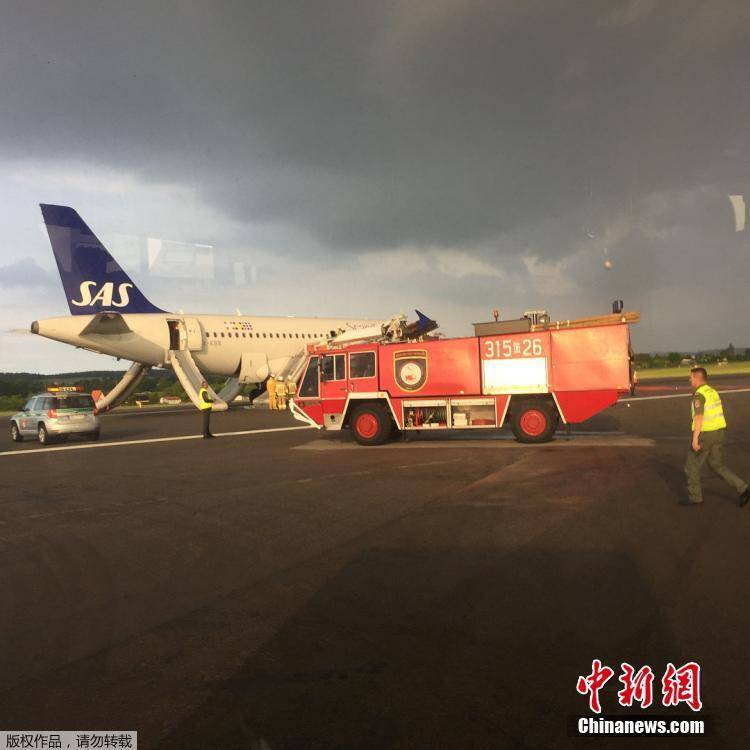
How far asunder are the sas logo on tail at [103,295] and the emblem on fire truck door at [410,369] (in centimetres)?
1967

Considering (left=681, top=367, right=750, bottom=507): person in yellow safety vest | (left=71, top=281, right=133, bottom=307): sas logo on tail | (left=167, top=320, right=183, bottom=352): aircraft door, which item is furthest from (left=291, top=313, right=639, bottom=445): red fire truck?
(left=71, top=281, right=133, bottom=307): sas logo on tail

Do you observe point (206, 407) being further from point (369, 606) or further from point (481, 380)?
point (369, 606)

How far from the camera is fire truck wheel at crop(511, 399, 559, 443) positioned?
1527cm

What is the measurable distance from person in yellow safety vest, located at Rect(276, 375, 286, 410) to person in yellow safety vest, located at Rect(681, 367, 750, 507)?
2446 centimetres

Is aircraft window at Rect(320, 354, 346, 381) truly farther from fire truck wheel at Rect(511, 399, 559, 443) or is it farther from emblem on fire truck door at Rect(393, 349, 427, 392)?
fire truck wheel at Rect(511, 399, 559, 443)

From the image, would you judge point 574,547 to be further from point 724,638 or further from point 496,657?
point 496,657

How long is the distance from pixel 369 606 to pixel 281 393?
2696 cm

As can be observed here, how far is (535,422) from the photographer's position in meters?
15.4

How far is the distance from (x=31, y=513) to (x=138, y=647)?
6158 millimetres

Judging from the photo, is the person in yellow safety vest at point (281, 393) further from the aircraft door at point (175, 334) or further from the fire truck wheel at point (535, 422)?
the fire truck wheel at point (535, 422)

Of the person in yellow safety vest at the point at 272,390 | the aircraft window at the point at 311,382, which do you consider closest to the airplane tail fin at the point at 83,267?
the person in yellow safety vest at the point at 272,390

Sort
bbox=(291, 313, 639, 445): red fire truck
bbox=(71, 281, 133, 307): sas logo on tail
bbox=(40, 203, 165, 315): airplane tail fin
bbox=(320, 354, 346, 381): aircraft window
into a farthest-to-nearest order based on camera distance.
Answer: bbox=(71, 281, 133, 307): sas logo on tail
bbox=(40, 203, 165, 315): airplane tail fin
bbox=(320, 354, 346, 381): aircraft window
bbox=(291, 313, 639, 445): red fire truck

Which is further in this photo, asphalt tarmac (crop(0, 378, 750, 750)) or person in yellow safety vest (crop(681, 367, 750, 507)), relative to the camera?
person in yellow safety vest (crop(681, 367, 750, 507))

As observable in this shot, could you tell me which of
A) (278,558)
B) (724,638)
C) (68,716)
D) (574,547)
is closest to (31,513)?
(278,558)
